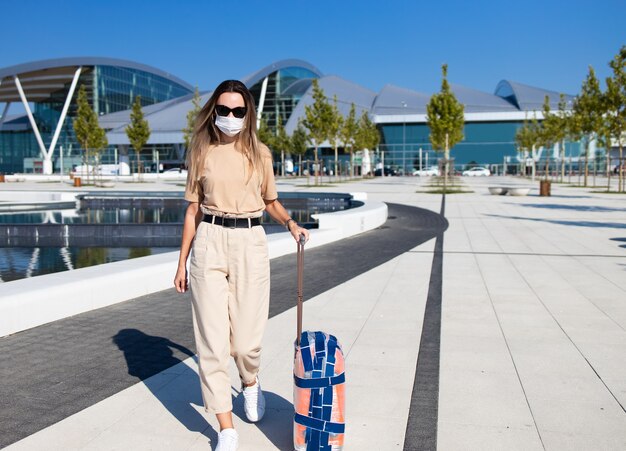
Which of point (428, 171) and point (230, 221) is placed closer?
point (230, 221)

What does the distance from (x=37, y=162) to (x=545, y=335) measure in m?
73.5

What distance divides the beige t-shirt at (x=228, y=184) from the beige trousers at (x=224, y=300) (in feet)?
0.32

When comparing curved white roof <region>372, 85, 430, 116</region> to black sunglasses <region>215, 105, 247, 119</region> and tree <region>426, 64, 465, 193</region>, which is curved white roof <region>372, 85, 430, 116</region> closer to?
tree <region>426, 64, 465, 193</region>

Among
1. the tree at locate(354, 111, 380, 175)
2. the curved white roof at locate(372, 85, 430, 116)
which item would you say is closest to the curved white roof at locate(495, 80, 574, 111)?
the curved white roof at locate(372, 85, 430, 116)

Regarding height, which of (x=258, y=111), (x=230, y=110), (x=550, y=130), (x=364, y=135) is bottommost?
(x=230, y=110)

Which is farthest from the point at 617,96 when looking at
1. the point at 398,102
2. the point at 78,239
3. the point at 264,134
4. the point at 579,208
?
the point at 398,102

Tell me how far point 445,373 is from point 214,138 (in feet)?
7.22

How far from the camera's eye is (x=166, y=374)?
420 cm

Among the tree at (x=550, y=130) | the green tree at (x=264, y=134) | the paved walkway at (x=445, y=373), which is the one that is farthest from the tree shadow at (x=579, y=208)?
the green tree at (x=264, y=134)

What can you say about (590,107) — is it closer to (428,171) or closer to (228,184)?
(228,184)

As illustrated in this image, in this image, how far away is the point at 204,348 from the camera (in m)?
3.08

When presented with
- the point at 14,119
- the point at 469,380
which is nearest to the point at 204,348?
the point at 469,380

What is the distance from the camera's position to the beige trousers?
3062 millimetres

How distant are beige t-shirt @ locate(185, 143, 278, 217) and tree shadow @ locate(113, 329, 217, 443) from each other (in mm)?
1163
